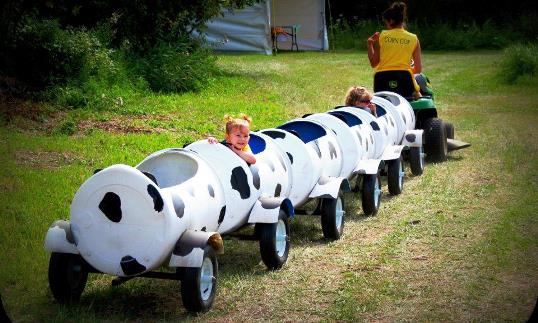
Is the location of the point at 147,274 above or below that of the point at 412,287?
above

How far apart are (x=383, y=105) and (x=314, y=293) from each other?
14.8 ft

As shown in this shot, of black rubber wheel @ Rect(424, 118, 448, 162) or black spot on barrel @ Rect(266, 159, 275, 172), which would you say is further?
black rubber wheel @ Rect(424, 118, 448, 162)

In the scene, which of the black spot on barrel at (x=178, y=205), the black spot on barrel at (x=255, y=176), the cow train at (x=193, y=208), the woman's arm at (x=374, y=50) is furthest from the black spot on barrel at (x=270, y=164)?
the woman's arm at (x=374, y=50)

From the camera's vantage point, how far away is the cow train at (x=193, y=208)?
18.1 feet

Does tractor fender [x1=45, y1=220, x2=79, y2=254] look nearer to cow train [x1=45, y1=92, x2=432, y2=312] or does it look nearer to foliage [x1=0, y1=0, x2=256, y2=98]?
cow train [x1=45, y1=92, x2=432, y2=312]

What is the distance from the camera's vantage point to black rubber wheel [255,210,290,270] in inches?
259

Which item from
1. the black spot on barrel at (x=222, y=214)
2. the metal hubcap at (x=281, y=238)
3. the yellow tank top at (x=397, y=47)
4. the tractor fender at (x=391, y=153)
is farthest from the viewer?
the yellow tank top at (x=397, y=47)

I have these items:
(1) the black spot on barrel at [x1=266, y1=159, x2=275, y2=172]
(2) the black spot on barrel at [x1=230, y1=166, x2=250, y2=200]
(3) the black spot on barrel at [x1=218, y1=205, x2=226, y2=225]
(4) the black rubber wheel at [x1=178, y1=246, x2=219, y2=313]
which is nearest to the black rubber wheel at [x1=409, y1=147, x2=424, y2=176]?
(1) the black spot on barrel at [x1=266, y1=159, x2=275, y2=172]

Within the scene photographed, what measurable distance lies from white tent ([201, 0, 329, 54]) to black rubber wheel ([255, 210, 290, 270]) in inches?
775

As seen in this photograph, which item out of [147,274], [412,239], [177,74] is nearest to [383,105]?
[412,239]

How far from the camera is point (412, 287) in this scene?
636cm

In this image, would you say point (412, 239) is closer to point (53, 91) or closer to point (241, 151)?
point (241, 151)

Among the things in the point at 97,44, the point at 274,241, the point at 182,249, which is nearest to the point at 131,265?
the point at 182,249

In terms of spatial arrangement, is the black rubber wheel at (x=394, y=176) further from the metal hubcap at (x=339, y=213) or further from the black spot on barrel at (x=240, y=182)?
the black spot on barrel at (x=240, y=182)
